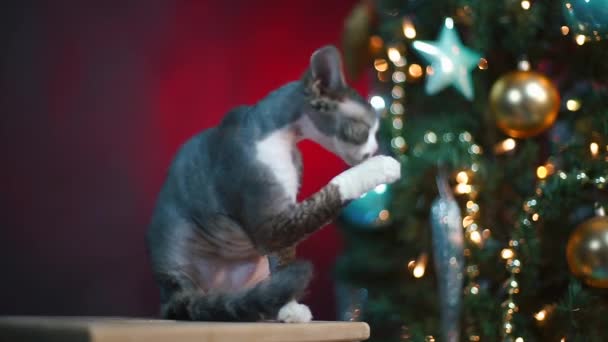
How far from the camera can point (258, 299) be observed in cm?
80

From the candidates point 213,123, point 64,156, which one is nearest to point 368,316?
point 213,123

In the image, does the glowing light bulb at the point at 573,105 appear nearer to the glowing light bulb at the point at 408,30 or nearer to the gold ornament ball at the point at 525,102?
the gold ornament ball at the point at 525,102

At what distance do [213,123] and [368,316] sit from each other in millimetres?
532

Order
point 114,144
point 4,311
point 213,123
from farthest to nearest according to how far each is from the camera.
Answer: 1. point 213,123
2. point 114,144
3. point 4,311

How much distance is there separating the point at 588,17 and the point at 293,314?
653 mm

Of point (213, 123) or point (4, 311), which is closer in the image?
point (4, 311)

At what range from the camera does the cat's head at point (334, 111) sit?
0.88 m

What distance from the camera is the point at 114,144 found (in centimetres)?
140

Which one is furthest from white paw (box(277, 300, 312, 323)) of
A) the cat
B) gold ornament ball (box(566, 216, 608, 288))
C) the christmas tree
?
gold ornament ball (box(566, 216, 608, 288))

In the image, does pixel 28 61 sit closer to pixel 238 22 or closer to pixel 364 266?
pixel 238 22

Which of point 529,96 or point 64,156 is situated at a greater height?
point 529,96

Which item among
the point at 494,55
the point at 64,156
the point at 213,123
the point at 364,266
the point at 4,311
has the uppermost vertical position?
the point at 494,55

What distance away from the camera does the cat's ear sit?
0.88 meters

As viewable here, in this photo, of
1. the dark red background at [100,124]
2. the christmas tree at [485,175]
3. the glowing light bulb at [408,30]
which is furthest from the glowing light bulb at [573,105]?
the dark red background at [100,124]
